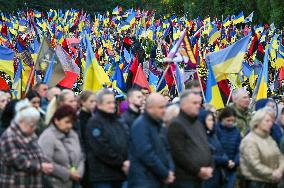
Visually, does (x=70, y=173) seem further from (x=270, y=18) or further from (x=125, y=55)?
(x=270, y=18)

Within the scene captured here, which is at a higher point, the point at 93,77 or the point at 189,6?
the point at 189,6

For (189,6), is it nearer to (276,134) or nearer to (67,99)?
(276,134)

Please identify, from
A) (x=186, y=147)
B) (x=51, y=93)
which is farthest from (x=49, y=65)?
(x=186, y=147)

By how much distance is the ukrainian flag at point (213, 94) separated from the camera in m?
12.3

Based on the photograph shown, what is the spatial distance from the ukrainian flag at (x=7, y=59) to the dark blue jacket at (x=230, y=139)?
23.6 feet

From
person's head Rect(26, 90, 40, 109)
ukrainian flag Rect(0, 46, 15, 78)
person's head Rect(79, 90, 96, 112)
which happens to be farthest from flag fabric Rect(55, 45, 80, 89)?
person's head Rect(79, 90, 96, 112)

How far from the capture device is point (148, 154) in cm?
Result: 749

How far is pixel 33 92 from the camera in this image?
914cm

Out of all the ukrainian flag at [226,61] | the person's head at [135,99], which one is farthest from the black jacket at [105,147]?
the ukrainian flag at [226,61]

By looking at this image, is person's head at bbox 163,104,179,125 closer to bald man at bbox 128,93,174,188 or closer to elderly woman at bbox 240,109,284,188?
bald man at bbox 128,93,174,188

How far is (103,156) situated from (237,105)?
242 centimetres

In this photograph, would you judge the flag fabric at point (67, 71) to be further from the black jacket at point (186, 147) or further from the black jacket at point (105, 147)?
the black jacket at point (186, 147)

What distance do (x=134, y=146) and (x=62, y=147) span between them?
73 centimetres

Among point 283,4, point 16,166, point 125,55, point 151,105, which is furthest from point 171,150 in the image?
point 283,4
